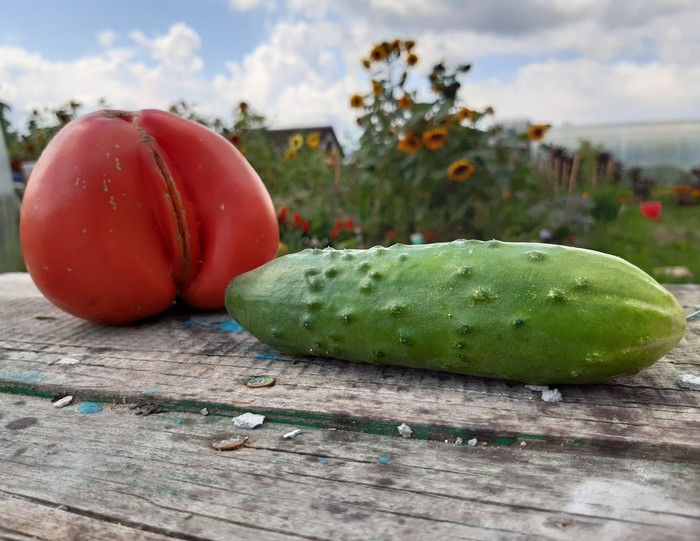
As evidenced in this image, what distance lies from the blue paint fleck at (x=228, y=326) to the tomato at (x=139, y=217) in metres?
0.09

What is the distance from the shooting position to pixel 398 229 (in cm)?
427

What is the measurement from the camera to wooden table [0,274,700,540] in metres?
0.75

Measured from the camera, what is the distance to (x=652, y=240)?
6242mm

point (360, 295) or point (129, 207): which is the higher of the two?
point (129, 207)

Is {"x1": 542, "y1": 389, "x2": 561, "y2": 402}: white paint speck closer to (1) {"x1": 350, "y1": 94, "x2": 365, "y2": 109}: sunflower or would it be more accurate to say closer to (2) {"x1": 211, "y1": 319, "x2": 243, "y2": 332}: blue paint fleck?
(2) {"x1": 211, "y1": 319, "x2": 243, "y2": 332}: blue paint fleck

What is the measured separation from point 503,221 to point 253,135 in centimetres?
205

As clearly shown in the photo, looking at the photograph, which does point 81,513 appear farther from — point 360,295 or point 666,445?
point 666,445

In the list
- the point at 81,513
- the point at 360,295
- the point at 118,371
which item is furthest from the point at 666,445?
the point at 118,371

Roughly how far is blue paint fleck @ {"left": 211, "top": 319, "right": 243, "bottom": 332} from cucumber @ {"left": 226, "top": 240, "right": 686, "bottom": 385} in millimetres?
224

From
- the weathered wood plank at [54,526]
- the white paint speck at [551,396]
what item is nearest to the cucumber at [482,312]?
the white paint speck at [551,396]

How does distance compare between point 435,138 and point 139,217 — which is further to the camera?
point 435,138

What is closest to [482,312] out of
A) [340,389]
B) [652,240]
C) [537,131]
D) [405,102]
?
[340,389]

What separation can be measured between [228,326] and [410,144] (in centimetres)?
260

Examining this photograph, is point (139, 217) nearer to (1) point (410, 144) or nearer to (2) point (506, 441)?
(2) point (506, 441)
